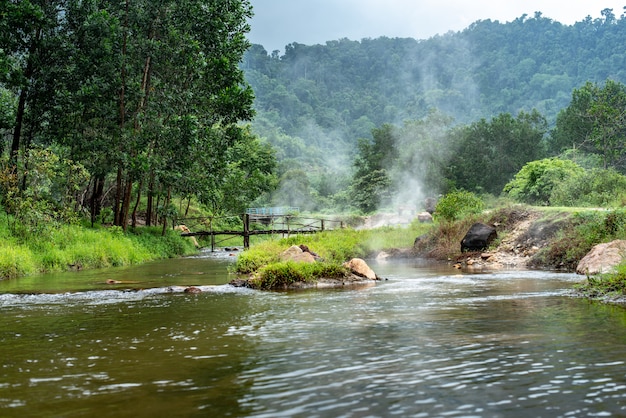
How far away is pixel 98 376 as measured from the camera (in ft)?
21.5

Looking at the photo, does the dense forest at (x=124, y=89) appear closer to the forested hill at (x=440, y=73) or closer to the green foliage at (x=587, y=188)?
the green foliage at (x=587, y=188)

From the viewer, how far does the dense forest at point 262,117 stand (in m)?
29.4

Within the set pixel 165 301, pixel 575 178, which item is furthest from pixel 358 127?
pixel 165 301

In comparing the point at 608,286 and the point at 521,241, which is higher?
the point at 521,241

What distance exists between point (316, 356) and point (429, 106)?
151 metres

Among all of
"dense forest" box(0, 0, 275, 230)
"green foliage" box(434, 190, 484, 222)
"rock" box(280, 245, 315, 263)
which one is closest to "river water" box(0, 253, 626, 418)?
"rock" box(280, 245, 315, 263)

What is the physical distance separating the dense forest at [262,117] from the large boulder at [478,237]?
622 cm

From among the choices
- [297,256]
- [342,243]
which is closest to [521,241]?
[342,243]

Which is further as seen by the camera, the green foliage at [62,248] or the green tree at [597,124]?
the green tree at [597,124]

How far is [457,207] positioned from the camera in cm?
3130

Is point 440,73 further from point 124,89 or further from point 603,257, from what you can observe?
point 603,257

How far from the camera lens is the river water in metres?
5.44

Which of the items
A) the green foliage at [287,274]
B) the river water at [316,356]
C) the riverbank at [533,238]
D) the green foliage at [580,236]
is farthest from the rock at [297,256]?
the green foliage at [580,236]

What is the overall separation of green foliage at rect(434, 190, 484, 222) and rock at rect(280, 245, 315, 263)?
1307 cm
